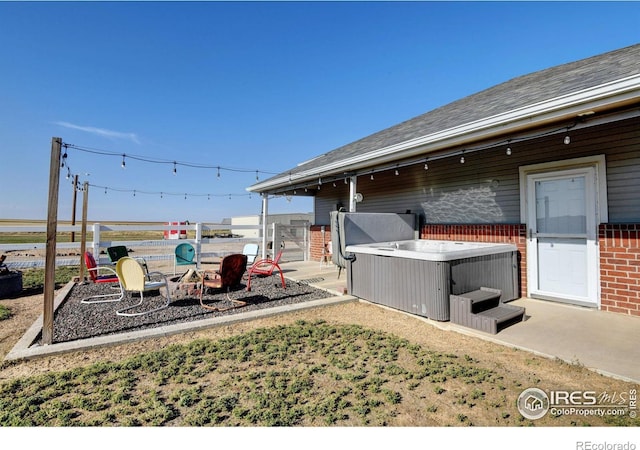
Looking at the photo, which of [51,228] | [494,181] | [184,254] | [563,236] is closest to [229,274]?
[51,228]

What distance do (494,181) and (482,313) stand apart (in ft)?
10.1

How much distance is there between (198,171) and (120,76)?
353 centimetres

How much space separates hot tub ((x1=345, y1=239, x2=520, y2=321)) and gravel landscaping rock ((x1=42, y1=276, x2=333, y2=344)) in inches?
34.8

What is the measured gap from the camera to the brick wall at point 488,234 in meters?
5.40

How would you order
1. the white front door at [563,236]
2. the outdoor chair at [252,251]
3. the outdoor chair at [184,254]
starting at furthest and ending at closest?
the outdoor chair at [184,254] < the outdoor chair at [252,251] < the white front door at [563,236]

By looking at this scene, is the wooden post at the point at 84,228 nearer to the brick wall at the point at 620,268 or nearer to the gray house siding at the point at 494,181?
the gray house siding at the point at 494,181

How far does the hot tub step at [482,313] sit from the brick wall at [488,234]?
155 centimetres

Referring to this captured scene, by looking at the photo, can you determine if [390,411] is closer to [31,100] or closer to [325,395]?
[325,395]

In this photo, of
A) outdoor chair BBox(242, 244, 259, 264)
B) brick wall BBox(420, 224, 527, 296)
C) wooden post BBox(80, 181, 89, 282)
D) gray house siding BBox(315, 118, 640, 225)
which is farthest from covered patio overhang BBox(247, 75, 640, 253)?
wooden post BBox(80, 181, 89, 282)

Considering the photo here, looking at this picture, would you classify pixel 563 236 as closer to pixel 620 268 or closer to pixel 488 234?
pixel 620 268

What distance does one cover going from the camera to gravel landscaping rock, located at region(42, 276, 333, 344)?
3770 millimetres

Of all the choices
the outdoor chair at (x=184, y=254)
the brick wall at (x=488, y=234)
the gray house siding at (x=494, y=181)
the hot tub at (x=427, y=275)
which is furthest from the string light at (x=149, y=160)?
the brick wall at (x=488, y=234)

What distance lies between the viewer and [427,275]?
420 centimetres

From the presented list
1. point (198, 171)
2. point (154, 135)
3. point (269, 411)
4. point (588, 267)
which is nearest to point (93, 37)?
point (198, 171)
